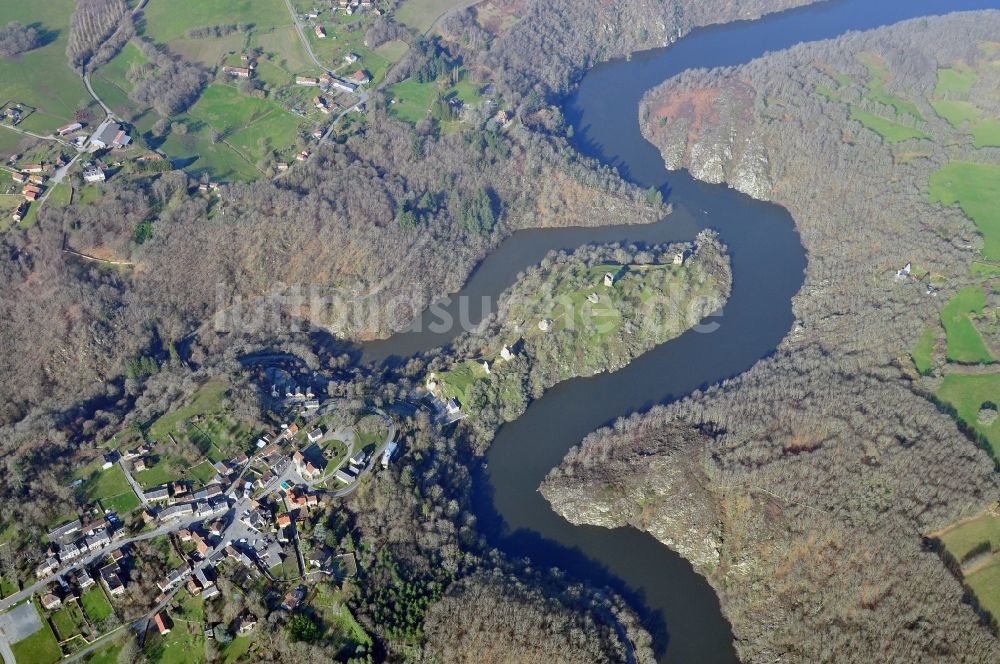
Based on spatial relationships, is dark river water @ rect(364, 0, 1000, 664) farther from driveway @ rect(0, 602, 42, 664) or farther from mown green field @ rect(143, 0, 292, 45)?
mown green field @ rect(143, 0, 292, 45)

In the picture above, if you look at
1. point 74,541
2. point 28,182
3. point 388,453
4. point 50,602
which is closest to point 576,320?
point 388,453

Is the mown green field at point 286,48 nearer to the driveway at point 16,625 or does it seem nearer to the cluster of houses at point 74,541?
the cluster of houses at point 74,541

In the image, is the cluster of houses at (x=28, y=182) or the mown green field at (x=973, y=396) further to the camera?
the cluster of houses at (x=28, y=182)

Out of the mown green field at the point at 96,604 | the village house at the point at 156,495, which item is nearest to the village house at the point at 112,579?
the mown green field at the point at 96,604

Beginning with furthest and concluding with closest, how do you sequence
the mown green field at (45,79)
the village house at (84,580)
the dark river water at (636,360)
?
the mown green field at (45,79), the dark river water at (636,360), the village house at (84,580)

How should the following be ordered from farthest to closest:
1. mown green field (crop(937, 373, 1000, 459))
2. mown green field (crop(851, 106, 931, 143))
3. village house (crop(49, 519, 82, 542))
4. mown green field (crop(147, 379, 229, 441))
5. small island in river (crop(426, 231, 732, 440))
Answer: mown green field (crop(851, 106, 931, 143)), small island in river (crop(426, 231, 732, 440)), mown green field (crop(147, 379, 229, 441)), mown green field (crop(937, 373, 1000, 459)), village house (crop(49, 519, 82, 542))

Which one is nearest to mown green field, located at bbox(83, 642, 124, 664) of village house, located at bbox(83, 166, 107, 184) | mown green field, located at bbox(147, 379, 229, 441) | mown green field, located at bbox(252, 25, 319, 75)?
mown green field, located at bbox(147, 379, 229, 441)

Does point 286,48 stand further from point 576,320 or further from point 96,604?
point 96,604
